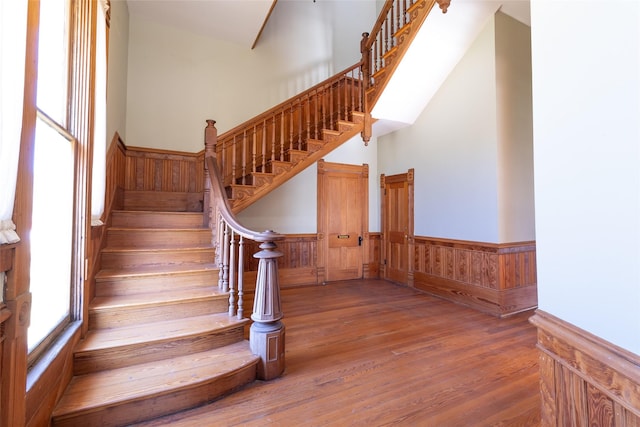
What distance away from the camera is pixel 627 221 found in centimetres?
67

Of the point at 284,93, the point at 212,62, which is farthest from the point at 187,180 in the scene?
the point at 284,93

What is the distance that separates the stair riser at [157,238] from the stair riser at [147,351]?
1.19m

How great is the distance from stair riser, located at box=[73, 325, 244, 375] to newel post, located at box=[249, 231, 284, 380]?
0.94ft

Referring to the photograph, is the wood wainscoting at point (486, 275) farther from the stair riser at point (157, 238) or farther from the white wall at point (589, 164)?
the stair riser at point (157, 238)

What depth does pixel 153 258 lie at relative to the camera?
2684 mm

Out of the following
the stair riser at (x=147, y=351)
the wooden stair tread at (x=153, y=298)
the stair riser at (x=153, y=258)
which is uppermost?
the stair riser at (x=153, y=258)

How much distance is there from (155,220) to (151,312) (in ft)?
4.25

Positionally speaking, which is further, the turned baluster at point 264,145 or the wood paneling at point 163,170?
the wood paneling at point 163,170

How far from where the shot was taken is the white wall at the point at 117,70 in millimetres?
2812

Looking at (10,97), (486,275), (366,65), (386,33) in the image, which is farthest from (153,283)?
(386,33)

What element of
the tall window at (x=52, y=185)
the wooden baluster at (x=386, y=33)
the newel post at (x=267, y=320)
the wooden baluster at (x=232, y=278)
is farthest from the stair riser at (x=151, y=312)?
the wooden baluster at (x=386, y=33)

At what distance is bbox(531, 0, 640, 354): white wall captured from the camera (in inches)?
26.5

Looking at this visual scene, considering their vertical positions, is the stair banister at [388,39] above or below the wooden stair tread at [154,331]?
above

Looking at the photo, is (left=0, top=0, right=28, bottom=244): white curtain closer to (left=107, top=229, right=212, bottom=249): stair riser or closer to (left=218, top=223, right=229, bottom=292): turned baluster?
(left=218, top=223, right=229, bottom=292): turned baluster
